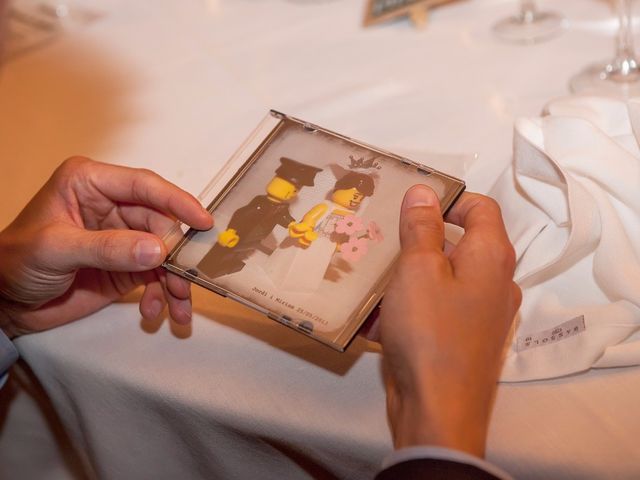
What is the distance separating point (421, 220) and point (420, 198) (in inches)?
1.1

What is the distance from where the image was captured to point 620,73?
985 millimetres

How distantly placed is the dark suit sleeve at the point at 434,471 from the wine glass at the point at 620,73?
1.66 ft

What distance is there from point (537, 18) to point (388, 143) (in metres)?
0.26

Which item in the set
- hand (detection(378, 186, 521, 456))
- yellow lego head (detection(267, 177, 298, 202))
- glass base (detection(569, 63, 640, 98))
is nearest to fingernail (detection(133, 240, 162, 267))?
yellow lego head (detection(267, 177, 298, 202))

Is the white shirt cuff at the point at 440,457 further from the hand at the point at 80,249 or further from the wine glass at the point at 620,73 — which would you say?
the wine glass at the point at 620,73

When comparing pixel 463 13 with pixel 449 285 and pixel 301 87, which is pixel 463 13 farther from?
pixel 449 285

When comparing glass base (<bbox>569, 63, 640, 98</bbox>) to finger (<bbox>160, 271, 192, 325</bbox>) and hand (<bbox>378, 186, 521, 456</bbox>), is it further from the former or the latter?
finger (<bbox>160, 271, 192, 325</bbox>)

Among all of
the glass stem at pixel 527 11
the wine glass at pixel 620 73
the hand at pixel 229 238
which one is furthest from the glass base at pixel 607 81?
the hand at pixel 229 238

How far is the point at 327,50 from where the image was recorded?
1.13 metres

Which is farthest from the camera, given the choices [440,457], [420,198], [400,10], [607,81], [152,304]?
[400,10]

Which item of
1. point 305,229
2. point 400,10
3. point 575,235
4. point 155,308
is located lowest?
point 155,308

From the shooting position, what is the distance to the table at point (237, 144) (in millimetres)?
709

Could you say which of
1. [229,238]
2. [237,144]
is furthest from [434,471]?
[237,144]

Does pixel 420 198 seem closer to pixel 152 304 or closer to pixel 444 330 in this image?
pixel 444 330
